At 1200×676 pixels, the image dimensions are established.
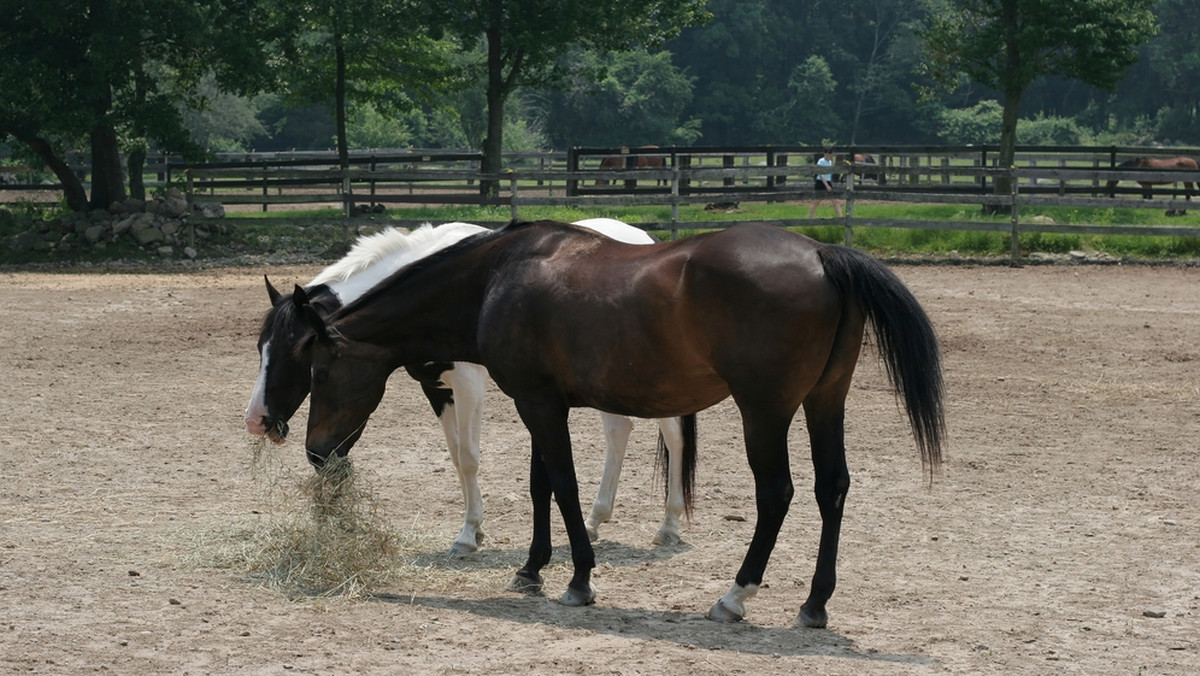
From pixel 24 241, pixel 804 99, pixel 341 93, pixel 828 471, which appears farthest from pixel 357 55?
pixel 804 99

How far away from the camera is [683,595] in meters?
5.46

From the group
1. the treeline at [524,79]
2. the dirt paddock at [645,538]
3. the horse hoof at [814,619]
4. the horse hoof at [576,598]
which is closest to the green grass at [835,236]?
the treeline at [524,79]

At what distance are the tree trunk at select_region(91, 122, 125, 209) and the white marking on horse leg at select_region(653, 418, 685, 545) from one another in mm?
17834

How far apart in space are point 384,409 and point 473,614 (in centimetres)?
452

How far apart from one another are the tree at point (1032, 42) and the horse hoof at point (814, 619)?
20.3m

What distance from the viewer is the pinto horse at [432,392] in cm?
582

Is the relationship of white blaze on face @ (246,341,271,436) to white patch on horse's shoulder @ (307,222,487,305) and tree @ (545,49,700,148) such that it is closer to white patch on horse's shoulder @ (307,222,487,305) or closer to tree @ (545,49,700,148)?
white patch on horse's shoulder @ (307,222,487,305)

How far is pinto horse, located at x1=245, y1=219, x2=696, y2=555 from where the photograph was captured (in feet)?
19.1

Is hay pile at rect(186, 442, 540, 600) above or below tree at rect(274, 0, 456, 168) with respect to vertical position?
below

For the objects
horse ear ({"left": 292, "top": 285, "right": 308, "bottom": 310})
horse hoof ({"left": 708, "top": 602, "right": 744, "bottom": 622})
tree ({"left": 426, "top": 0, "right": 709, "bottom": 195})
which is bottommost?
horse hoof ({"left": 708, "top": 602, "right": 744, "bottom": 622})

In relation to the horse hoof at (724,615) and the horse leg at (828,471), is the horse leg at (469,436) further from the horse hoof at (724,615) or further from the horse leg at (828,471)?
the horse leg at (828,471)

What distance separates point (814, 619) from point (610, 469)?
6.35 ft

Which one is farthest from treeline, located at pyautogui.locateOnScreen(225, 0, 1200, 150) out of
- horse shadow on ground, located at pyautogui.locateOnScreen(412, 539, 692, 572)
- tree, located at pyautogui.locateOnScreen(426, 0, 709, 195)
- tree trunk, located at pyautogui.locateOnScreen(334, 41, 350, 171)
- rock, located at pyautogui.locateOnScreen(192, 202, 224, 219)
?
horse shadow on ground, located at pyautogui.locateOnScreen(412, 539, 692, 572)

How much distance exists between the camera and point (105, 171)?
71.4ft
